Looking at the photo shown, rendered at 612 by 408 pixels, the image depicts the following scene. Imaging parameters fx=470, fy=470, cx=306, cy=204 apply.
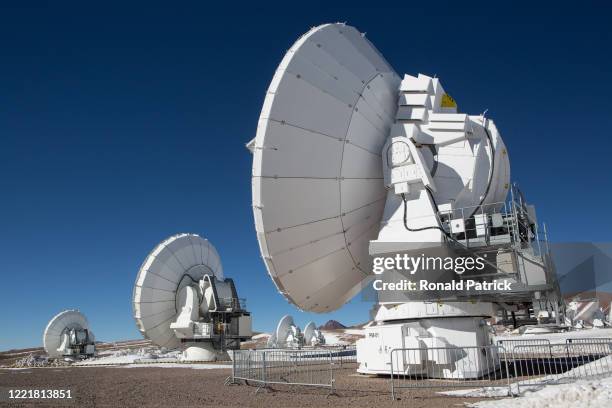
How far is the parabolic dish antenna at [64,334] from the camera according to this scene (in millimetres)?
43156

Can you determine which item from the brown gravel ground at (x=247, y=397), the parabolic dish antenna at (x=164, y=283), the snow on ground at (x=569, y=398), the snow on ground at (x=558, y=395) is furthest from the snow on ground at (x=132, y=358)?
the snow on ground at (x=569, y=398)

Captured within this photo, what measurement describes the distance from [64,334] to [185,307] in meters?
21.5

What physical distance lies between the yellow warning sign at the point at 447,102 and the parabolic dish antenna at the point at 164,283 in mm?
20998

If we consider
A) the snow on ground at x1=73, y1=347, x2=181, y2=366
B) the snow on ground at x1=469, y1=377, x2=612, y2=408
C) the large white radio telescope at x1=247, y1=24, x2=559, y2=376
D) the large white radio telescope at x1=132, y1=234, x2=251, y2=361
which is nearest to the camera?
the snow on ground at x1=469, y1=377, x2=612, y2=408

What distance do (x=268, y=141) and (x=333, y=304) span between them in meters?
6.35

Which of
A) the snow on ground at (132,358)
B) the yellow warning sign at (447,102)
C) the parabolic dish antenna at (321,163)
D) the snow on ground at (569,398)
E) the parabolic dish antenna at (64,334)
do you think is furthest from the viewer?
the parabolic dish antenna at (64,334)

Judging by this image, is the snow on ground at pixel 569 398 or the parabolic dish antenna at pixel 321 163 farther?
the parabolic dish antenna at pixel 321 163

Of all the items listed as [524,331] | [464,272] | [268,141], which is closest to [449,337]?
[464,272]

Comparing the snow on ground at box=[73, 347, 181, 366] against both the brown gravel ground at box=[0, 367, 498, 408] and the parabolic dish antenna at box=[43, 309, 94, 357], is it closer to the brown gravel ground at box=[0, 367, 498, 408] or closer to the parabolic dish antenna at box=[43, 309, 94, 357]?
the parabolic dish antenna at box=[43, 309, 94, 357]

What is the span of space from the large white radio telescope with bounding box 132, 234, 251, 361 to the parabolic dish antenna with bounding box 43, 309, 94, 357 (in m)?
18.3

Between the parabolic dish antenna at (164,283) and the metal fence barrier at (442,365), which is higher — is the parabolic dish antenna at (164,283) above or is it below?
above

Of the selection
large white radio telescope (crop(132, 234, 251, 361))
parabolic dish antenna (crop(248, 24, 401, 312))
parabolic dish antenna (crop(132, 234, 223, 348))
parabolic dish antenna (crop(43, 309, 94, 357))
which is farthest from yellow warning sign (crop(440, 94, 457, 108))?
parabolic dish antenna (crop(43, 309, 94, 357))

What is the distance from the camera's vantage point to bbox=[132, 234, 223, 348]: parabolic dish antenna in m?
29.0

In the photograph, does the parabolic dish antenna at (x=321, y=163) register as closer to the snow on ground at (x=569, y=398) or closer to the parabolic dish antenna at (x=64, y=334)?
the snow on ground at (x=569, y=398)
